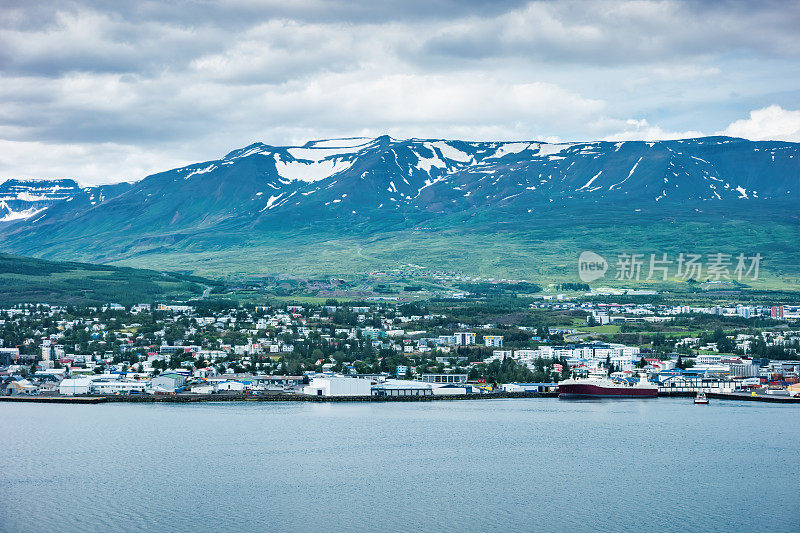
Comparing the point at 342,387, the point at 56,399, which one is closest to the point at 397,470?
the point at 342,387

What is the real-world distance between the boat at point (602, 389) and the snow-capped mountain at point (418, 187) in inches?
2925

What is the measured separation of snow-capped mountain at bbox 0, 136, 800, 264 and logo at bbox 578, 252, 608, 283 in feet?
54.3

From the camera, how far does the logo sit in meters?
93.7

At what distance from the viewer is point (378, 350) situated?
52.1 m

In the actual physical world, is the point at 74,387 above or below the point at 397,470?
above

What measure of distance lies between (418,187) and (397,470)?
123 m

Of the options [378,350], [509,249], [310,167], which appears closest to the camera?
[378,350]

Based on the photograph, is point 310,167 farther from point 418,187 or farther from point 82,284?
point 82,284

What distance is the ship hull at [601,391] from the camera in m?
42.3

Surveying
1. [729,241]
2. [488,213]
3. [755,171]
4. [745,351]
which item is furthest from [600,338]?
[755,171]

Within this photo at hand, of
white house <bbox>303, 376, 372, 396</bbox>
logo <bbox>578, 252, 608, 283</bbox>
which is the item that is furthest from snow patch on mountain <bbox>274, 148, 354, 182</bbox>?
white house <bbox>303, 376, 372, 396</bbox>

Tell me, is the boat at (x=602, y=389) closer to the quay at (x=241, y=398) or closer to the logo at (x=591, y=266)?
the quay at (x=241, y=398)

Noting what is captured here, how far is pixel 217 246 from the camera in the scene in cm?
12250

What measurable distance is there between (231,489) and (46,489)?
359 centimetres
